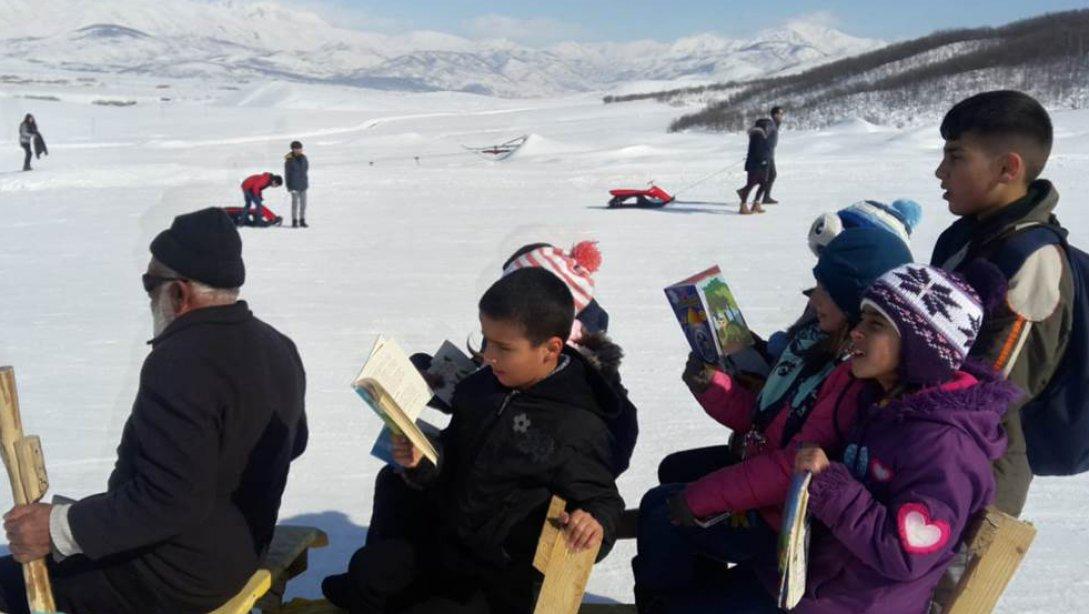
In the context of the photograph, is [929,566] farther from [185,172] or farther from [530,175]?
[185,172]

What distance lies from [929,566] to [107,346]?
21.3 feet

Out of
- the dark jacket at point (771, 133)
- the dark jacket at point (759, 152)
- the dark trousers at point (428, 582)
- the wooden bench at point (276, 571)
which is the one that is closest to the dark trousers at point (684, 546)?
the dark trousers at point (428, 582)

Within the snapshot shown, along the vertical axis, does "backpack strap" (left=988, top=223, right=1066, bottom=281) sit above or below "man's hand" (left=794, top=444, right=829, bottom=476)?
above

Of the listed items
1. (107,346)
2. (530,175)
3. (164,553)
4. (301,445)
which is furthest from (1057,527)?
(530,175)

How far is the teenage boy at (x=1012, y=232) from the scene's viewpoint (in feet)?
7.80

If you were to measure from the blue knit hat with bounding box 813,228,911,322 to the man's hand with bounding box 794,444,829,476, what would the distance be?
1.95 feet

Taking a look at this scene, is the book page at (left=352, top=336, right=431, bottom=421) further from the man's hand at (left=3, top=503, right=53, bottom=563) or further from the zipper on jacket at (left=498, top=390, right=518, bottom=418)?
the man's hand at (left=3, top=503, right=53, bottom=563)

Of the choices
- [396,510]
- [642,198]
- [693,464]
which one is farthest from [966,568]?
[642,198]

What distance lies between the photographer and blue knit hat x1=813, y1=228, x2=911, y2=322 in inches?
104

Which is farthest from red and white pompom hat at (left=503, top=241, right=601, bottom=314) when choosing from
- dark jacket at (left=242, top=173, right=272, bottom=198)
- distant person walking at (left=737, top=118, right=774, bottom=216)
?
dark jacket at (left=242, top=173, right=272, bottom=198)

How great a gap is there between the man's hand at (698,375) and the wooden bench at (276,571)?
1358 millimetres

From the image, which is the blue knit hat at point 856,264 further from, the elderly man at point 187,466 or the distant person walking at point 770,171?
the distant person walking at point 770,171

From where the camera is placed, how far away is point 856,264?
265cm

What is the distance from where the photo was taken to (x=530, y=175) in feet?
65.6
